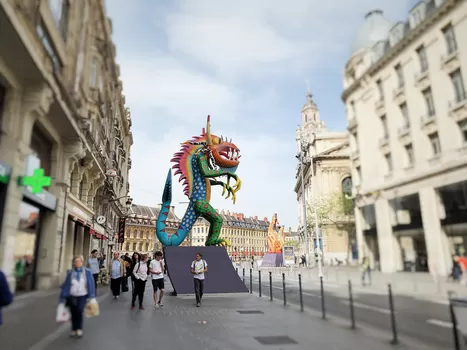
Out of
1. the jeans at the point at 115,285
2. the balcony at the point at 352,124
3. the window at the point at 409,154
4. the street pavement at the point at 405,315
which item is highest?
the balcony at the point at 352,124

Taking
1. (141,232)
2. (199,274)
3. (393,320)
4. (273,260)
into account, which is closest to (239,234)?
(141,232)

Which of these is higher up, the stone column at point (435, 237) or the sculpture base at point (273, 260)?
the stone column at point (435, 237)

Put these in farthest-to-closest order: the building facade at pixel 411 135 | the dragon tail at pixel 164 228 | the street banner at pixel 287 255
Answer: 1. the street banner at pixel 287 255
2. the dragon tail at pixel 164 228
3. the building facade at pixel 411 135

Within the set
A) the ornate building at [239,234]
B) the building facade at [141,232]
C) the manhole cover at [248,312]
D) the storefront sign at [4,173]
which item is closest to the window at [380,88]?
the manhole cover at [248,312]

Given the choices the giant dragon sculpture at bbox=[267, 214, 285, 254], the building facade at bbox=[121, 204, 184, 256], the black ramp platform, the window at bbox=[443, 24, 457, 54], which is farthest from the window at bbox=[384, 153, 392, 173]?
the building facade at bbox=[121, 204, 184, 256]

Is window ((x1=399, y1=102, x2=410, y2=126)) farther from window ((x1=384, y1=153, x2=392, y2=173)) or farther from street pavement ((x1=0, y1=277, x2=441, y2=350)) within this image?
street pavement ((x1=0, y1=277, x2=441, y2=350))

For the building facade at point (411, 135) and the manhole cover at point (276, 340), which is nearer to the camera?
the building facade at point (411, 135)

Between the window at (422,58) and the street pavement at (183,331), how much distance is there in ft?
12.6

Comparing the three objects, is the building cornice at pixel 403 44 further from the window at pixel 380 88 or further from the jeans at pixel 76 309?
the jeans at pixel 76 309

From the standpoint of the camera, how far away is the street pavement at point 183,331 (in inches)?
216

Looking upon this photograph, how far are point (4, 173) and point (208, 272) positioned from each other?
27.3 feet

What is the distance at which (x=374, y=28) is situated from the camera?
9.95 feet

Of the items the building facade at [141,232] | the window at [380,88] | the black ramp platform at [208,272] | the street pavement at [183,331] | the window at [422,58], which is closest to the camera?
the window at [422,58]

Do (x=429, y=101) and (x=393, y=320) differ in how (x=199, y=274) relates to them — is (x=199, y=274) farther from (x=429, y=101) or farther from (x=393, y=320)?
(x=429, y=101)
